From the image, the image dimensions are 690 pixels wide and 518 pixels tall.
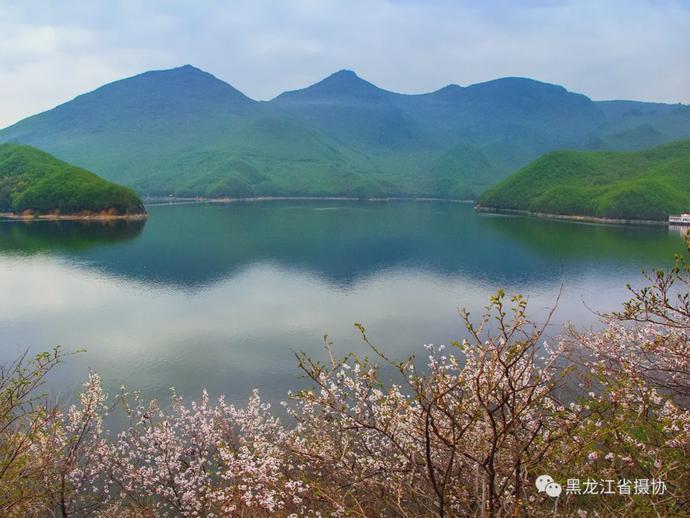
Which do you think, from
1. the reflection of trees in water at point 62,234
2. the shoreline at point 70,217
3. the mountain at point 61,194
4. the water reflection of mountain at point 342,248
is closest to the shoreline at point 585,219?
the water reflection of mountain at point 342,248

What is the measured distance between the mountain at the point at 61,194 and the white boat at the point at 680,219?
137163 mm

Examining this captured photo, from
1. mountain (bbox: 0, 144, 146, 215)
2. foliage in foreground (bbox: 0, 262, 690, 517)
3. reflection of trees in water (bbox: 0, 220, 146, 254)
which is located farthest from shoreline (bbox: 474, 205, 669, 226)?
foliage in foreground (bbox: 0, 262, 690, 517)

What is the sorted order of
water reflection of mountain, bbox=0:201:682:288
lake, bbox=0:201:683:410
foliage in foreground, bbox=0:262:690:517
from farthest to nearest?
water reflection of mountain, bbox=0:201:682:288
lake, bbox=0:201:683:410
foliage in foreground, bbox=0:262:690:517

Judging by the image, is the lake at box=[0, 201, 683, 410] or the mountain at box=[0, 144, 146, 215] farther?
the mountain at box=[0, 144, 146, 215]

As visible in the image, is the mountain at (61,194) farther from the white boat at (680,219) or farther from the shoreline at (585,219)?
the white boat at (680,219)

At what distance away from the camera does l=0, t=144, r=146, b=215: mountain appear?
12450 centimetres

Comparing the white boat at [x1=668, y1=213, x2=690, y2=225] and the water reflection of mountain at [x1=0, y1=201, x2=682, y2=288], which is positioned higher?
the white boat at [x1=668, y1=213, x2=690, y2=225]

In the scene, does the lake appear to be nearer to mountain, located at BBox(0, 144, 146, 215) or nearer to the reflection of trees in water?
the reflection of trees in water

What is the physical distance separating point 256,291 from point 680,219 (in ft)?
398

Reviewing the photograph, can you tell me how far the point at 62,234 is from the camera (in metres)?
92.8

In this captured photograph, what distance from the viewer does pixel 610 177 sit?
176 metres

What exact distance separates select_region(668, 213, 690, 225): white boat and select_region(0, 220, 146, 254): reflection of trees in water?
128 metres

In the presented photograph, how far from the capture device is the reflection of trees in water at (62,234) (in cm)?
7731

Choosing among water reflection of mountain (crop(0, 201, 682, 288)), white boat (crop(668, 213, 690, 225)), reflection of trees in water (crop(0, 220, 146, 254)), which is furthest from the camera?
white boat (crop(668, 213, 690, 225))
